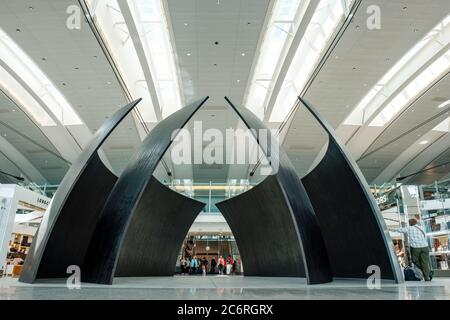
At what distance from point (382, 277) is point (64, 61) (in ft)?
57.4

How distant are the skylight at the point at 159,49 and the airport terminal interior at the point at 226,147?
0.10 m

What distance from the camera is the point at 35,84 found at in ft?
68.0

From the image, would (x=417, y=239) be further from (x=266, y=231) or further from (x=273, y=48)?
(x=273, y=48)

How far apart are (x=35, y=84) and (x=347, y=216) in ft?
68.8

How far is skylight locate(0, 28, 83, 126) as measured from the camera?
1752 centimetres

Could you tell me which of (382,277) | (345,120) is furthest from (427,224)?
(382,277)

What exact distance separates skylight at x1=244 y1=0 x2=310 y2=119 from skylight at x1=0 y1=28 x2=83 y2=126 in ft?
39.8

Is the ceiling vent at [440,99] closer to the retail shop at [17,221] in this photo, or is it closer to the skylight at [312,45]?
the skylight at [312,45]

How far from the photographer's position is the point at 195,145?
28.5 metres

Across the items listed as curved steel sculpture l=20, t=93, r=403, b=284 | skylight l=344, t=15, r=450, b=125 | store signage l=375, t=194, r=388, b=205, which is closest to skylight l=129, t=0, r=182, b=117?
curved steel sculpture l=20, t=93, r=403, b=284

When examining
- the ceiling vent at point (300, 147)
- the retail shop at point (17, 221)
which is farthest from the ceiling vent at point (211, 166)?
the retail shop at point (17, 221)

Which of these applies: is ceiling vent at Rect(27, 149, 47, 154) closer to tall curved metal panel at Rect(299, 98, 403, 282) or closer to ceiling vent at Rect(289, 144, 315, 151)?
ceiling vent at Rect(289, 144, 315, 151)
